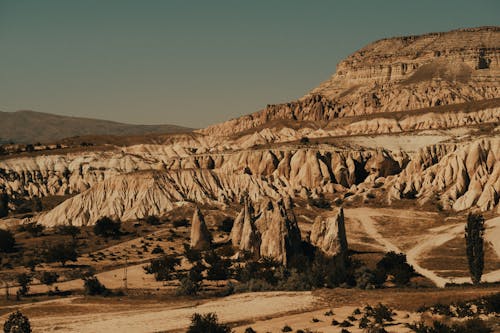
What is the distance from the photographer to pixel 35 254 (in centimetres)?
8575

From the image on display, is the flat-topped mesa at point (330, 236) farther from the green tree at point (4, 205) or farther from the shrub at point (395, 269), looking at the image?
the green tree at point (4, 205)

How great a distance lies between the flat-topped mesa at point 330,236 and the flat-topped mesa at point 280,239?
6.45 feet

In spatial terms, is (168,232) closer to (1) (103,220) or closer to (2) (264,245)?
(1) (103,220)

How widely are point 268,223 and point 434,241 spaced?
61.1 feet

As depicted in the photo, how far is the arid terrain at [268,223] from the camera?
53031 mm

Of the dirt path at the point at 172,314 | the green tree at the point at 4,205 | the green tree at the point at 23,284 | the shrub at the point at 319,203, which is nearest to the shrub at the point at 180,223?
the shrub at the point at 319,203

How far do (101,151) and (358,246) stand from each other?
8564 cm

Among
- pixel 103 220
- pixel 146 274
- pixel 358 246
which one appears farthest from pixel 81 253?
pixel 358 246

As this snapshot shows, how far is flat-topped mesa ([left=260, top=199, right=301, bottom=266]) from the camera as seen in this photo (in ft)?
233

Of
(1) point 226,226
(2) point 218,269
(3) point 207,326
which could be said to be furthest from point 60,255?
(3) point 207,326

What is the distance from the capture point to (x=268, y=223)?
74.6 meters

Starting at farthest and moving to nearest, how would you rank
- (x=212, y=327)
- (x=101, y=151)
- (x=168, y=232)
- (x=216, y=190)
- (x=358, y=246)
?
1. (x=101, y=151)
2. (x=216, y=190)
3. (x=168, y=232)
4. (x=358, y=246)
5. (x=212, y=327)

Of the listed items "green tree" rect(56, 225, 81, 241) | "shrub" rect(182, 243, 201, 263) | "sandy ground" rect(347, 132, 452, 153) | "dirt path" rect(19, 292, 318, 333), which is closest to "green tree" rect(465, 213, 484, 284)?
"dirt path" rect(19, 292, 318, 333)

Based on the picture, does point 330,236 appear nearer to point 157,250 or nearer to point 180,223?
point 157,250
